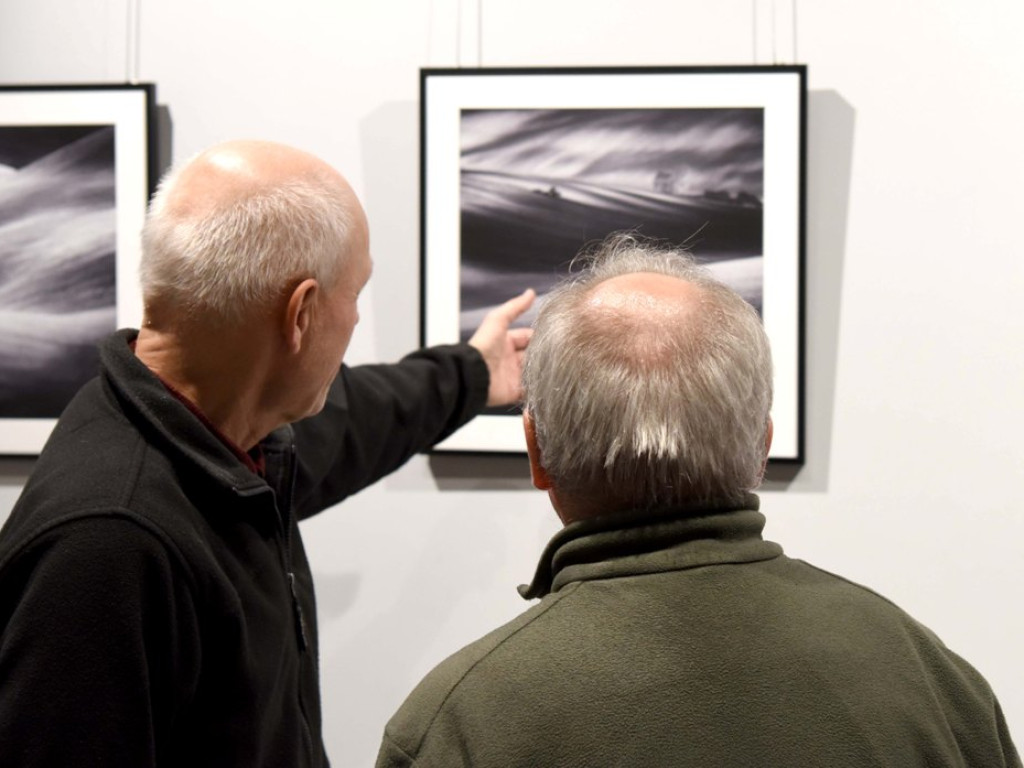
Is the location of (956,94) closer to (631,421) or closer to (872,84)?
(872,84)

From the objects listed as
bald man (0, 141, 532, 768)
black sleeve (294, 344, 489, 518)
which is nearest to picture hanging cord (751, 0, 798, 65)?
black sleeve (294, 344, 489, 518)

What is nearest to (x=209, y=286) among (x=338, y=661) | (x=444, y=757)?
(x=444, y=757)

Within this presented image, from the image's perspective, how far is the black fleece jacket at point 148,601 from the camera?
3.28 feet

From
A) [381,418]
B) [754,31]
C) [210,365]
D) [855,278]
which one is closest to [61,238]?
[381,418]

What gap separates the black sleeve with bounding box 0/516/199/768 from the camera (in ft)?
3.24

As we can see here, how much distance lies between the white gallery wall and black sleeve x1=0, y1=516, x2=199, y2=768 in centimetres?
95

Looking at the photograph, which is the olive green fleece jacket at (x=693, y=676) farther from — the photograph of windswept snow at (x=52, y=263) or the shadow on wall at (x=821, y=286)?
the photograph of windswept snow at (x=52, y=263)

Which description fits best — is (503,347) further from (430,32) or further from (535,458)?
(535,458)

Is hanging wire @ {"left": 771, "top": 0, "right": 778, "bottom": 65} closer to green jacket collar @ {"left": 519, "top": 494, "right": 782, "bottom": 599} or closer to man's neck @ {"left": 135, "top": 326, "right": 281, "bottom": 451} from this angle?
man's neck @ {"left": 135, "top": 326, "right": 281, "bottom": 451}

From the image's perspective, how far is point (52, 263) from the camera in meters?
2.00

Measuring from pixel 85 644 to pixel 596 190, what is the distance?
1.20 meters

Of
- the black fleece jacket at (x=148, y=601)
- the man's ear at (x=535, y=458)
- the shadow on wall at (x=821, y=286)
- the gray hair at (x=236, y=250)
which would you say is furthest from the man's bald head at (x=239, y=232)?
the shadow on wall at (x=821, y=286)

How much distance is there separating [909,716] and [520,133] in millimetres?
1309

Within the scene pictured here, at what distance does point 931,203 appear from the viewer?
6.21ft
